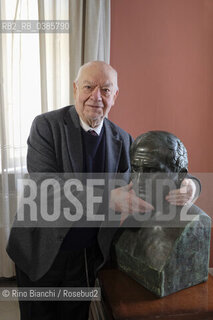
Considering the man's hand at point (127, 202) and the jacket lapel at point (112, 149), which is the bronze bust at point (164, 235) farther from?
the jacket lapel at point (112, 149)

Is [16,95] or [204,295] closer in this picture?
[204,295]

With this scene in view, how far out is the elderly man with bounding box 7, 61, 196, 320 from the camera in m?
1.25

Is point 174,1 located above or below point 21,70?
above

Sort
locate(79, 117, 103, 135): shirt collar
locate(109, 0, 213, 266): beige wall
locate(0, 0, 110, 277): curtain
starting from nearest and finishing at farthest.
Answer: locate(79, 117, 103, 135): shirt collar < locate(0, 0, 110, 277): curtain < locate(109, 0, 213, 266): beige wall

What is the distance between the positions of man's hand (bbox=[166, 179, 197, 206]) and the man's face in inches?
18.0

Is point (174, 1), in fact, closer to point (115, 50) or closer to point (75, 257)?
point (115, 50)

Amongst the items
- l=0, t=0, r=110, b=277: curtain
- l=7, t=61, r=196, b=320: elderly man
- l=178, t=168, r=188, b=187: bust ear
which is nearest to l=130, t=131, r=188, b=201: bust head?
Result: l=178, t=168, r=188, b=187: bust ear

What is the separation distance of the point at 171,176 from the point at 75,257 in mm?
576

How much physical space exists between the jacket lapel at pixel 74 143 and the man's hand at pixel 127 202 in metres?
0.29

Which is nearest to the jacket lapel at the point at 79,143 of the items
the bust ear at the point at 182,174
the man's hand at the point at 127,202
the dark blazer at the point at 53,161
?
the dark blazer at the point at 53,161

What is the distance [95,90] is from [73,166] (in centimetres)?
33

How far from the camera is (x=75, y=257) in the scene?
1394 millimetres

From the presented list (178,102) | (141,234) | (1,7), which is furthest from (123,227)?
(1,7)

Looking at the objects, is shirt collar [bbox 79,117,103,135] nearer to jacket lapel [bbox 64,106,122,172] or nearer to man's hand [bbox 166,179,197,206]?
jacket lapel [bbox 64,106,122,172]
